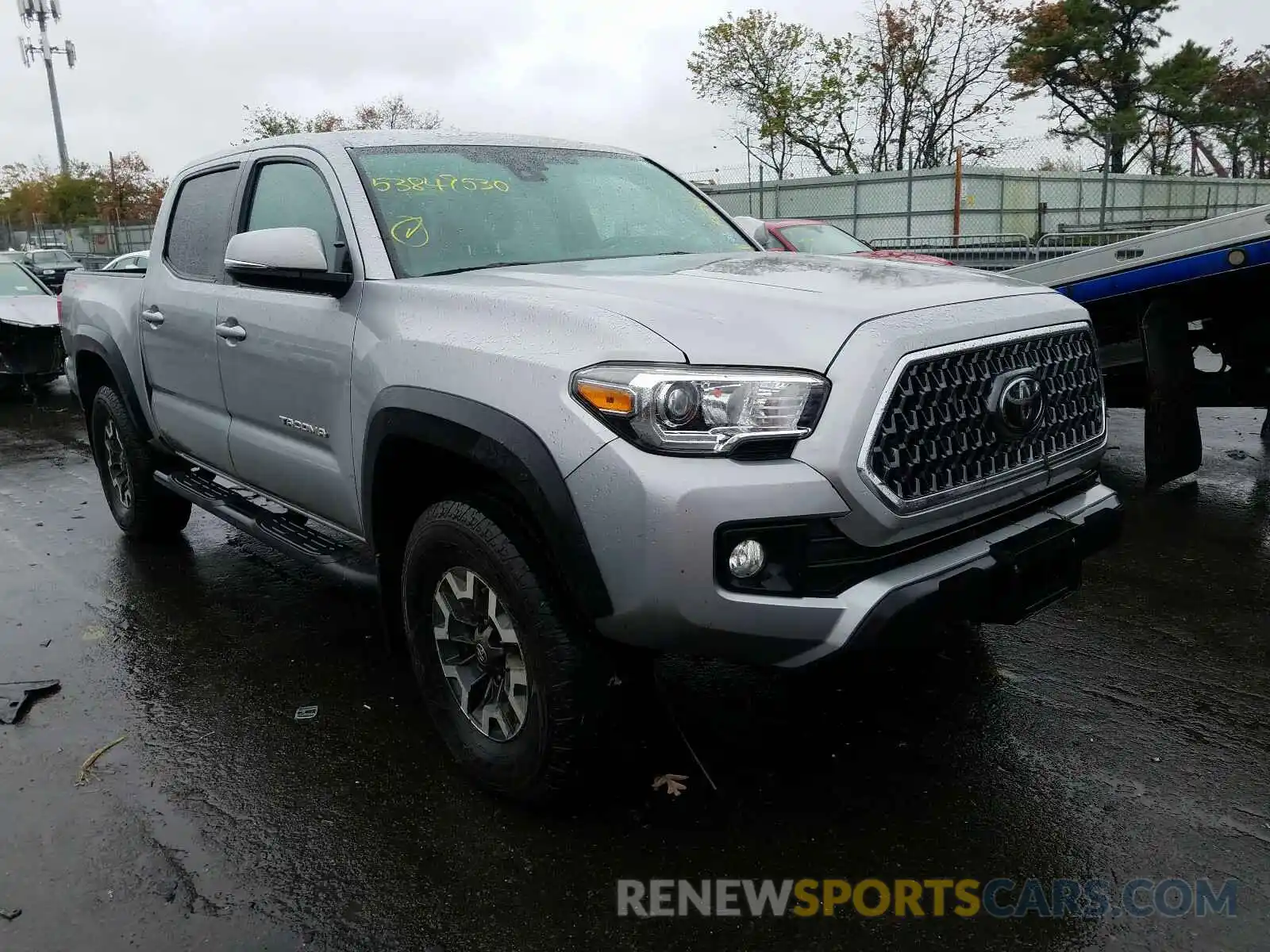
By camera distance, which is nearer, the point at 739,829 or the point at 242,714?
the point at 739,829

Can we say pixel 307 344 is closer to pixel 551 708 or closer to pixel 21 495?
pixel 551 708

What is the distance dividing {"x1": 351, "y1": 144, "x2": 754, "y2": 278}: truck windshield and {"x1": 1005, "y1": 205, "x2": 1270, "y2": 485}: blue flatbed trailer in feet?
8.28

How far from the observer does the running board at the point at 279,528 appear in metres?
3.54

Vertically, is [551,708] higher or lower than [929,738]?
higher

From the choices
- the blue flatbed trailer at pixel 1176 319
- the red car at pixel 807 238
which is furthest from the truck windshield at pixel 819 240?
the blue flatbed trailer at pixel 1176 319

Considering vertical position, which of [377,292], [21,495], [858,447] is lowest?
[21,495]

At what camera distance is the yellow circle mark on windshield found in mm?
3443

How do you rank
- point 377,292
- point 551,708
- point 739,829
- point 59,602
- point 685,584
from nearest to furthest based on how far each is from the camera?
point 685,584 < point 551,708 < point 739,829 < point 377,292 < point 59,602

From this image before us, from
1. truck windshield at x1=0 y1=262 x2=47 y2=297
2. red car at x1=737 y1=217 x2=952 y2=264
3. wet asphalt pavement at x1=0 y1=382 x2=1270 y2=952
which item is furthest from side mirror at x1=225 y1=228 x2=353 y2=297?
truck windshield at x1=0 y1=262 x2=47 y2=297

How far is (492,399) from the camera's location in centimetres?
269

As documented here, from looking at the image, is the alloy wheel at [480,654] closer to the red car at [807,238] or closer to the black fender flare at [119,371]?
the black fender flare at [119,371]

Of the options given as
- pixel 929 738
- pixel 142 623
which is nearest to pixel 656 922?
pixel 929 738

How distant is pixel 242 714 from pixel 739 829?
1.88 meters

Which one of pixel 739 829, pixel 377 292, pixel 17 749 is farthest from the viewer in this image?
pixel 17 749
